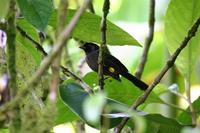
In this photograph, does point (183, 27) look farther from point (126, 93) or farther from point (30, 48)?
point (30, 48)

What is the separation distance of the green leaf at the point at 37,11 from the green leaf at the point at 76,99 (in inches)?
5.8

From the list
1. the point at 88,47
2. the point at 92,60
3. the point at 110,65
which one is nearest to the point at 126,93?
the point at 110,65

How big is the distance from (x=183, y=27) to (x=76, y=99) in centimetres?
52

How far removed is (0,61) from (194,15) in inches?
21.8

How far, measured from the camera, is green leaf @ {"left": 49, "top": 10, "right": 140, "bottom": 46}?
4.55ft

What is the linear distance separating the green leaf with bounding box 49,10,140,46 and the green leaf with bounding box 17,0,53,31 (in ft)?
0.71

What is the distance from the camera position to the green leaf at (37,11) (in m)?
1.13

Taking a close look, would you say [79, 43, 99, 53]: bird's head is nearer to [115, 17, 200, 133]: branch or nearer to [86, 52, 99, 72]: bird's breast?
[86, 52, 99, 72]: bird's breast

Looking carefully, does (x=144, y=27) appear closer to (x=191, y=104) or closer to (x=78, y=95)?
(x=191, y=104)

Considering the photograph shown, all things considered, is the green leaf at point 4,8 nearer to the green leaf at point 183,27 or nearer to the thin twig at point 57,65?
the thin twig at point 57,65

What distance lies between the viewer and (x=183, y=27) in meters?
1.55

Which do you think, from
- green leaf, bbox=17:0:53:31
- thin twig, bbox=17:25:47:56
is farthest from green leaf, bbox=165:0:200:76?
green leaf, bbox=17:0:53:31

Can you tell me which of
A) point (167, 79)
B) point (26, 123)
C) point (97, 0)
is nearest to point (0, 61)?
point (26, 123)

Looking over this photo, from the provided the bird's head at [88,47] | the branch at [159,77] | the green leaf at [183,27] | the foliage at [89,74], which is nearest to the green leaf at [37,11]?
the foliage at [89,74]
